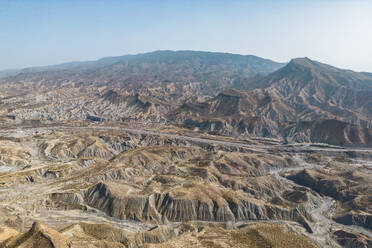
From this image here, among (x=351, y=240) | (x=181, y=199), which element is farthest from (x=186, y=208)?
(x=351, y=240)

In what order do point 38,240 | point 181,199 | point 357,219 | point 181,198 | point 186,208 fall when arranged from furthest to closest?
1. point 181,198
2. point 181,199
3. point 186,208
4. point 357,219
5. point 38,240

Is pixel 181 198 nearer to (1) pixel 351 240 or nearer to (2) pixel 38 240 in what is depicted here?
(2) pixel 38 240

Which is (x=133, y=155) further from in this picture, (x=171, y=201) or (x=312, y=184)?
(x=312, y=184)

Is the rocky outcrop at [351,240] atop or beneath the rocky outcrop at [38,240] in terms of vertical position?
beneath

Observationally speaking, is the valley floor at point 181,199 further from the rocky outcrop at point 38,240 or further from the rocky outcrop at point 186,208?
the rocky outcrop at point 186,208

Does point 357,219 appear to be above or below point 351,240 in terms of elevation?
below

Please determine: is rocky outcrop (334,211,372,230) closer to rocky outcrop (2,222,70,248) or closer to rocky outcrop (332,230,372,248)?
rocky outcrop (332,230,372,248)

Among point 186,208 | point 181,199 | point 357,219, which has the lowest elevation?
point 357,219

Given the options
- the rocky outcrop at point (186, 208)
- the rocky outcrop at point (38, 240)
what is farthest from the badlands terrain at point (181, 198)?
the rocky outcrop at point (186, 208)

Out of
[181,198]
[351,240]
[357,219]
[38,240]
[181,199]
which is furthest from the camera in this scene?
[181,198]

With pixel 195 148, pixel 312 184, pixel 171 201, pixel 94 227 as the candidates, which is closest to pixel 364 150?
pixel 312 184

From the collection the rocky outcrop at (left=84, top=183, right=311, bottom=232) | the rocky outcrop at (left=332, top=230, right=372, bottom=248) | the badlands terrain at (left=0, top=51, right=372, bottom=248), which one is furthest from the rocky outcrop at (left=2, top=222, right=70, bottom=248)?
the rocky outcrop at (left=332, top=230, right=372, bottom=248)

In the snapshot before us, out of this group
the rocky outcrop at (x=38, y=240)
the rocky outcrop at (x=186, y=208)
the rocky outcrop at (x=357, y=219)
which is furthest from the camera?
the rocky outcrop at (x=186, y=208)
